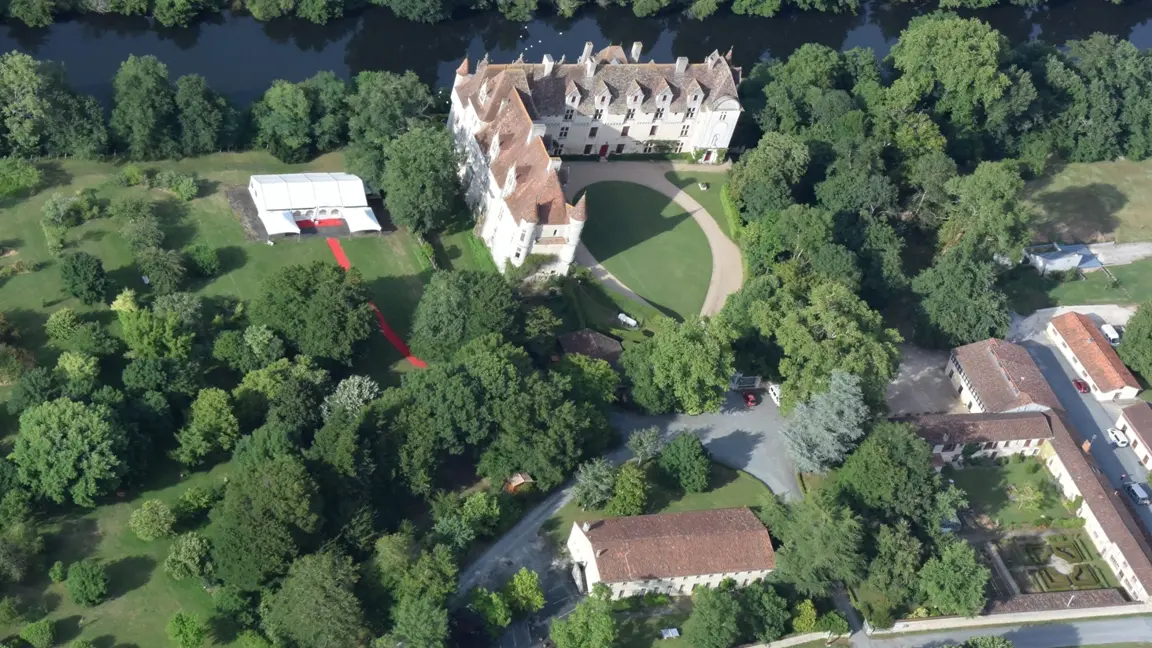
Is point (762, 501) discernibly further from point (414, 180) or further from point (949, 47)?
point (949, 47)

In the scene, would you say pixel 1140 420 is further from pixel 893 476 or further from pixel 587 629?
pixel 587 629

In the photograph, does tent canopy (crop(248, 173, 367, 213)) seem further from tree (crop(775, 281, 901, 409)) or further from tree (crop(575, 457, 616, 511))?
tree (crop(775, 281, 901, 409))

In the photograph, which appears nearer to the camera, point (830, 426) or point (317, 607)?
point (317, 607)

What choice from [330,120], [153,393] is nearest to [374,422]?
[153,393]

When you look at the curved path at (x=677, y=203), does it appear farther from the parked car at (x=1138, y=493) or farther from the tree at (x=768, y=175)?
the parked car at (x=1138, y=493)

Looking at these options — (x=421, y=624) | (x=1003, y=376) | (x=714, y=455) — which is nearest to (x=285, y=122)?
(x=714, y=455)

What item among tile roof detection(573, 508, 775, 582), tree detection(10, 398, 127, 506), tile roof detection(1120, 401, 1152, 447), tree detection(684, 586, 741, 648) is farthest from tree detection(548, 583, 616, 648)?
tile roof detection(1120, 401, 1152, 447)
